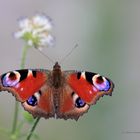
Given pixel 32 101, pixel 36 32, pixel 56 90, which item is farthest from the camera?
pixel 36 32

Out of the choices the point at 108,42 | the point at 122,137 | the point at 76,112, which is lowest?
the point at 122,137

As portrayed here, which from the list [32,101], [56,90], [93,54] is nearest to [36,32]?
[56,90]

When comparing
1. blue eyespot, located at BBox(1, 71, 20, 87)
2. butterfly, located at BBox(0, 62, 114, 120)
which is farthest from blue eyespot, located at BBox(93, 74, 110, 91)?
blue eyespot, located at BBox(1, 71, 20, 87)

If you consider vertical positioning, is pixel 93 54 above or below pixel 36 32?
below

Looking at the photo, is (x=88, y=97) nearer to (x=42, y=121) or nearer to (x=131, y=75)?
(x=42, y=121)

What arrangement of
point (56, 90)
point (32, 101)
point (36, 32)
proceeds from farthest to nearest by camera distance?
point (36, 32) < point (56, 90) < point (32, 101)

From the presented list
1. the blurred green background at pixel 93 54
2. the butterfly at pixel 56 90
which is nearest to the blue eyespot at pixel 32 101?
the butterfly at pixel 56 90

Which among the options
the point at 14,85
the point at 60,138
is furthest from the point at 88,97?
the point at 60,138

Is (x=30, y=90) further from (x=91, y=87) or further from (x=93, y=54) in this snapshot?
(x=93, y=54)
